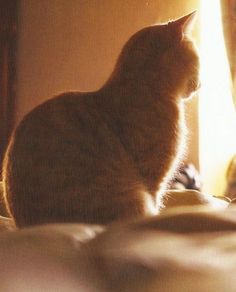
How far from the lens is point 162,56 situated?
795 mm

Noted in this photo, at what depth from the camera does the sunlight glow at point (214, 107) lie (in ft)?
6.04


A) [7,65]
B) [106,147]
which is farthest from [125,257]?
[7,65]

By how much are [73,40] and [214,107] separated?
2.07ft

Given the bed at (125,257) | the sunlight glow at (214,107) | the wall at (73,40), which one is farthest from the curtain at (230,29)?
the bed at (125,257)

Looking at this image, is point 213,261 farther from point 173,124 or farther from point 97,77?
point 97,77

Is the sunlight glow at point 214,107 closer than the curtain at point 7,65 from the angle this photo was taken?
No

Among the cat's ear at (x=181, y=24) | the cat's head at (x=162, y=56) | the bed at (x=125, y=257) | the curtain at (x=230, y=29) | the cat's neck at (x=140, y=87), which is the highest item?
the curtain at (x=230, y=29)

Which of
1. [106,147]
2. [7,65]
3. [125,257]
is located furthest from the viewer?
[7,65]

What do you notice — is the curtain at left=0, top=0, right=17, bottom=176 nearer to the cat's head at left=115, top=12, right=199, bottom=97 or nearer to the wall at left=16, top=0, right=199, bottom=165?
the wall at left=16, top=0, right=199, bottom=165

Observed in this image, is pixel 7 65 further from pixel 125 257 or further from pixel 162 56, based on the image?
pixel 125 257

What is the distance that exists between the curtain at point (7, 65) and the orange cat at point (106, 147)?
92cm

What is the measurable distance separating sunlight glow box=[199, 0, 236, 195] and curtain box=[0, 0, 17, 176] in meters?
0.73

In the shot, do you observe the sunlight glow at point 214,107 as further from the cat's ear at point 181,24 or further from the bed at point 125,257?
the bed at point 125,257

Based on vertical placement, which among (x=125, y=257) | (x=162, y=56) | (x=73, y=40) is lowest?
(x=125, y=257)
